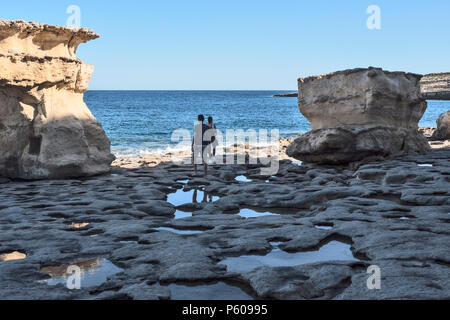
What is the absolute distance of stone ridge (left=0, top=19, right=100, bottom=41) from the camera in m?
10.1

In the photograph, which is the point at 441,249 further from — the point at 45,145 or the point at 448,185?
the point at 45,145

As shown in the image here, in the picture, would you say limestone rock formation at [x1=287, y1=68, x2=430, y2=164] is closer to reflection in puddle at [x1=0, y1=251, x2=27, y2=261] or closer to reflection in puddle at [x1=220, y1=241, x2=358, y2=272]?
reflection in puddle at [x1=220, y1=241, x2=358, y2=272]

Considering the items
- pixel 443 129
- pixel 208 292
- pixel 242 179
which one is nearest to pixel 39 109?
pixel 242 179

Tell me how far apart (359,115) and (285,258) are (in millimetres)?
8660

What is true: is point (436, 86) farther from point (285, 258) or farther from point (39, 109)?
point (285, 258)

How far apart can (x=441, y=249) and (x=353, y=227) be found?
1269 mm

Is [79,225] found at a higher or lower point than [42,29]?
lower

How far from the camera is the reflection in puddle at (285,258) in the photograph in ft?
15.0

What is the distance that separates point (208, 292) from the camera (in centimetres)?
390

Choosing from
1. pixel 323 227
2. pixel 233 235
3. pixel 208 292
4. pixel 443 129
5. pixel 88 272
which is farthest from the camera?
pixel 443 129

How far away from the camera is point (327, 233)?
219 inches

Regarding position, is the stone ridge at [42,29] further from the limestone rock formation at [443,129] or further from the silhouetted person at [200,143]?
Result: the limestone rock formation at [443,129]

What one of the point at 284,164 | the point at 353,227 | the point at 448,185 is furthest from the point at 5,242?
the point at 284,164

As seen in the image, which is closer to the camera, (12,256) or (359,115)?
(12,256)
